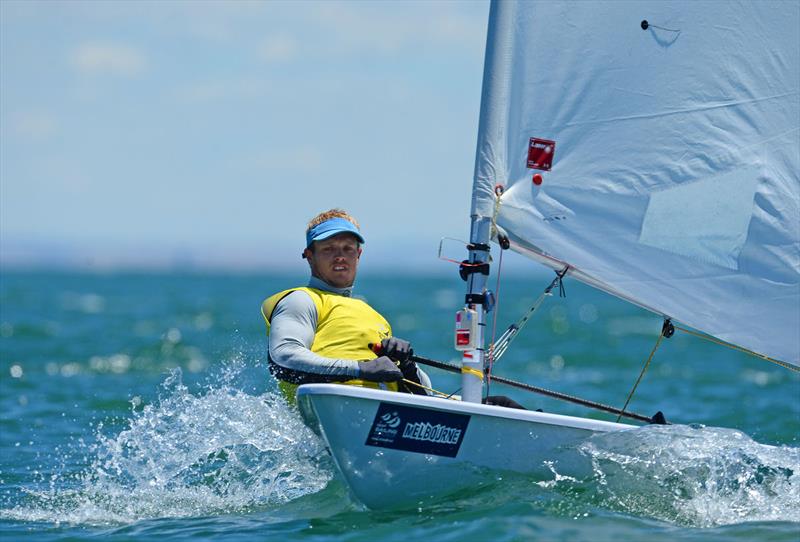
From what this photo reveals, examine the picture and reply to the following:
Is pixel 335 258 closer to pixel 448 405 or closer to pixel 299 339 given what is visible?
pixel 299 339

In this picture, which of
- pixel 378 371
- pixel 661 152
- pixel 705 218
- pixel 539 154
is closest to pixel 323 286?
pixel 378 371

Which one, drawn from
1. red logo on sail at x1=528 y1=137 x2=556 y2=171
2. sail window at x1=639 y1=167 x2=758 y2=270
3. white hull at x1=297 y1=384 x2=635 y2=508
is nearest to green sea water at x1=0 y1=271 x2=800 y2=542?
white hull at x1=297 y1=384 x2=635 y2=508

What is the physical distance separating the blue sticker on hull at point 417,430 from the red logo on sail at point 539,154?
1.28m

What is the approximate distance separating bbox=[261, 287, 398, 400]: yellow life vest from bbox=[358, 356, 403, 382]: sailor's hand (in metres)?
0.18

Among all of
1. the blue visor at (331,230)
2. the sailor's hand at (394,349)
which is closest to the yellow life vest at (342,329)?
the sailor's hand at (394,349)

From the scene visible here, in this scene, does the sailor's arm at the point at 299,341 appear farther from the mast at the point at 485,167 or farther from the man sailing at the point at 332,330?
the mast at the point at 485,167

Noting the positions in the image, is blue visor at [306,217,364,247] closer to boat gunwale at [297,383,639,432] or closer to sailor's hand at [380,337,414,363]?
sailor's hand at [380,337,414,363]

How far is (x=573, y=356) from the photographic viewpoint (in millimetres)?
19141

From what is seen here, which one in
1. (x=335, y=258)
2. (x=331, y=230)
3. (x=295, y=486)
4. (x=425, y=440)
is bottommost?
(x=295, y=486)

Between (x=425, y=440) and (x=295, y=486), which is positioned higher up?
(x=425, y=440)

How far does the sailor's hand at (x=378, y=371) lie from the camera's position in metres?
5.34

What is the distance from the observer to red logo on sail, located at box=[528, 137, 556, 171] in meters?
5.59

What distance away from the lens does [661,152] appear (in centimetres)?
575

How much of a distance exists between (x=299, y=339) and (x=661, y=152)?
202 centimetres
